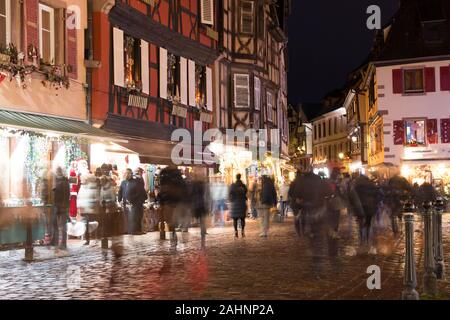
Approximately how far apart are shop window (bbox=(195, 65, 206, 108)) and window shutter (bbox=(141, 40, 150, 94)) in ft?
15.6

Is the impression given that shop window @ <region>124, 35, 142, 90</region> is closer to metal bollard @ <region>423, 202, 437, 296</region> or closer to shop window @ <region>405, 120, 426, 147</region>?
metal bollard @ <region>423, 202, 437, 296</region>

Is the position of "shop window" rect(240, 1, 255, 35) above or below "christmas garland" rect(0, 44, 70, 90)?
above

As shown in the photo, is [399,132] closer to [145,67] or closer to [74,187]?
[145,67]

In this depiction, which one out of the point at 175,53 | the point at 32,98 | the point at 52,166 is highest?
the point at 175,53

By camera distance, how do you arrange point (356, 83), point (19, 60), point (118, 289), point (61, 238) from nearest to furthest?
point (118, 289) → point (61, 238) → point (19, 60) → point (356, 83)

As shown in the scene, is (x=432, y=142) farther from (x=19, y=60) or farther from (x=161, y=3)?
(x=19, y=60)

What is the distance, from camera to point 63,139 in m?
18.3

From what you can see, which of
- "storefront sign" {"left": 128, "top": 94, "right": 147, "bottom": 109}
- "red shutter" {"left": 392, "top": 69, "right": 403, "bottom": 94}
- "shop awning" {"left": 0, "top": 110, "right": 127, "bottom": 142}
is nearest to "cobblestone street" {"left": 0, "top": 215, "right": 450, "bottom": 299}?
"shop awning" {"left": 0, "top": 110, "right": 127, "bottom": 142}

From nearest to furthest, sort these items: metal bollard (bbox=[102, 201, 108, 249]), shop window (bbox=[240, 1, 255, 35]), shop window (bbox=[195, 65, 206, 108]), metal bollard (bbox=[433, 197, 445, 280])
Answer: metal bollard (bbox=[433, 197, 445, 280]) → metal bollard (bbox=[102, 201, 108, 249]) → shop window (bbox=[195, 65, 206, 108]) → shop window (bbox=[240, 1, 255, 35])

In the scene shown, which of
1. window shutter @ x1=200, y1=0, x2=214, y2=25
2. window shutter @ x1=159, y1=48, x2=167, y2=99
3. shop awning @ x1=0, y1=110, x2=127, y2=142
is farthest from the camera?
window shutter @ x1=200, y1=0, x2=214, y2=25

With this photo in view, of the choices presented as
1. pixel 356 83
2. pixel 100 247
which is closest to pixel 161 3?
pixel 100 247

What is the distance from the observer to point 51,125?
58.1 ft

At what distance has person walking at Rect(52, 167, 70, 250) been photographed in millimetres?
16000
